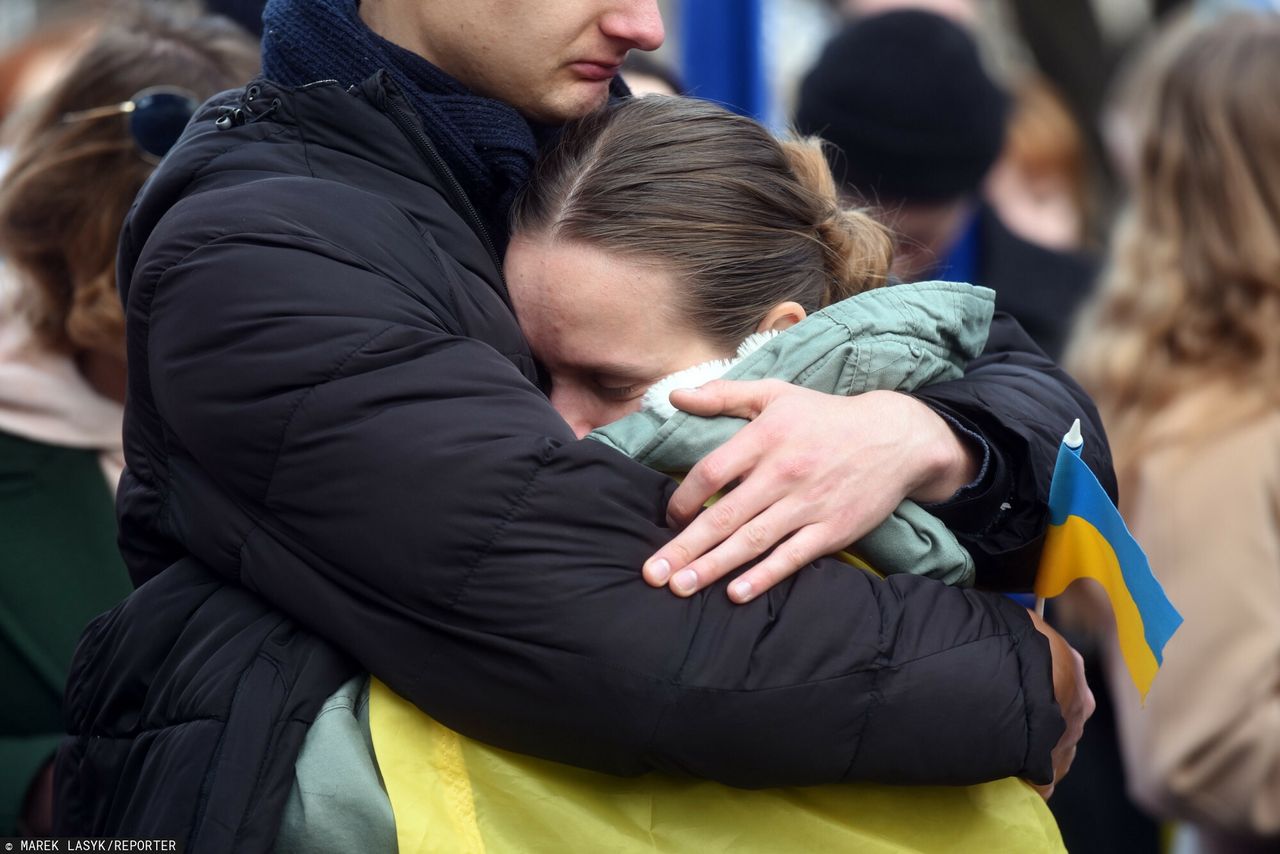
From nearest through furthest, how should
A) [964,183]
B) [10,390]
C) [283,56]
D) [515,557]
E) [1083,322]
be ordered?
[515,557], [283,56], [10,390], [1083,322], [964,183]

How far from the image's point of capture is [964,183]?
408 cm

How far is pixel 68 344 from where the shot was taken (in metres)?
2.96

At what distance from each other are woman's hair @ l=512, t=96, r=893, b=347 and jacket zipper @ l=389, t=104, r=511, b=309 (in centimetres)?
6

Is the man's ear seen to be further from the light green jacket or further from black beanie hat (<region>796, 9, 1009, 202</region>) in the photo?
black beanie hat (<region>796, 9, 1009, 202</region>)

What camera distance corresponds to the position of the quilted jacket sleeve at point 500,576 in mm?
Answer: 1601

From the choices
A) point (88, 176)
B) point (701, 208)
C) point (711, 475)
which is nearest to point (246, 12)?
point (88, 176)

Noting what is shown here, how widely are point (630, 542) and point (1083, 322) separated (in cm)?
244

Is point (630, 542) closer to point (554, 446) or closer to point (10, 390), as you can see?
point (554, 446)

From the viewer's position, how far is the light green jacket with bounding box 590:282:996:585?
1.78m

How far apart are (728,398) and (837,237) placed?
1.47 feet

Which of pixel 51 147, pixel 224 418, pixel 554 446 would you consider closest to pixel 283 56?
pixel 224 418

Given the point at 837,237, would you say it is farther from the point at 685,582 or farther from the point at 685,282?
the point at 685,582

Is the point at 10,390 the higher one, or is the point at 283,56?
the point at 283,56

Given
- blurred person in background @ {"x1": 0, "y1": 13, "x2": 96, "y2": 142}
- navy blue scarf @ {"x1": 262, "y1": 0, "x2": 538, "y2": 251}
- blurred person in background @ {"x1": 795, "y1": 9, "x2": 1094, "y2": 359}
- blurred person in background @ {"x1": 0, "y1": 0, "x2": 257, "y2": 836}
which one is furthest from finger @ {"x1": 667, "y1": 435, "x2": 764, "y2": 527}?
blurred person in background @ {"x1": 0, "y1": 13, "x2": 96, "y2": 142}
